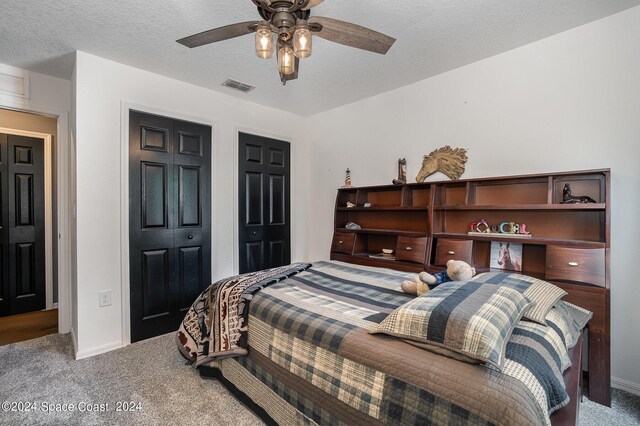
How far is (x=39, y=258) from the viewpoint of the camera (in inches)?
141

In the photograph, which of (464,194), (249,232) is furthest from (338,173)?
(464,194)

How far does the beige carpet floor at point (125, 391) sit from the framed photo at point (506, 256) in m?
0.94

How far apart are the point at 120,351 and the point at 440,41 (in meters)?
3.68

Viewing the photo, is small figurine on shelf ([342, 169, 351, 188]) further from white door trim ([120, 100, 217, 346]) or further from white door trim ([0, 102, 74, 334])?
white door trim ([0, 102, 74, 334])

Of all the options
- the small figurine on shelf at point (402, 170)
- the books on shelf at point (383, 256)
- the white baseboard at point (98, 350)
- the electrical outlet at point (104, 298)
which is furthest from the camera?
the small figurine on shelf at point (402, 170)

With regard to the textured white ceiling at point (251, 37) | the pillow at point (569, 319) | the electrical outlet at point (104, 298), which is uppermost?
the textured white ceiling at point (251, 37)

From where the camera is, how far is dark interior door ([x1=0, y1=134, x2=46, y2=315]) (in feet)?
11.1

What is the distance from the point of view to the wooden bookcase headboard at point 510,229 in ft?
6.12

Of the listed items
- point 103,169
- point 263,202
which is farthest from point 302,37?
point 263,202

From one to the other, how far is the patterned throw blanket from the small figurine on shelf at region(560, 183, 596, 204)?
2049 millimetres

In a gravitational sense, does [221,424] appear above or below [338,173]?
below

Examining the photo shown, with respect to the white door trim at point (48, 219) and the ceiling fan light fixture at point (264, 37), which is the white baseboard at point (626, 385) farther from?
the white door trim at point (48, 219)

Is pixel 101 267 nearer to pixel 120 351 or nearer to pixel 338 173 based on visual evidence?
pixel 120 351

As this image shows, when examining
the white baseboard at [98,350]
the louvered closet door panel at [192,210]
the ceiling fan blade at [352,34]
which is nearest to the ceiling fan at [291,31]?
the ceiling fan blade at [352,34]
